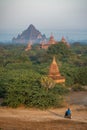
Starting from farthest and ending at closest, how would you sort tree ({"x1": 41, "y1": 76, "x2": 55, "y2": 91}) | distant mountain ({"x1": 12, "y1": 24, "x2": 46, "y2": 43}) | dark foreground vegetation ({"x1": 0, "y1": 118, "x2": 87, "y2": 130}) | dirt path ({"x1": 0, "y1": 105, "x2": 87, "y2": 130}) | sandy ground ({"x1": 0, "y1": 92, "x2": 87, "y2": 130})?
distant mountain ({"x1": 12, "y1": 24, "x2": 46, "y2": 43})
tree ({"x1": 41, "y1": 76, "x2": 55, "y2": 91})
dirt path ({"x1": 0, "y1": 105, "x2": 87, "y2": 130})
sandy ground ({"x1": 0, "y1": 92, "x2": 87, "y2": 130})
dark foreground vegetation ({"x1": 0, "y1": 118, "x2": 87, "y2": 130})

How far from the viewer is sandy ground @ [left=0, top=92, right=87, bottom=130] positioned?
16.7 metres

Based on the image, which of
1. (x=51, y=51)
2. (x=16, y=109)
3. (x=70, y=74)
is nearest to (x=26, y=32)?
(x=51, y=51)

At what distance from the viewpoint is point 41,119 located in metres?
18.1

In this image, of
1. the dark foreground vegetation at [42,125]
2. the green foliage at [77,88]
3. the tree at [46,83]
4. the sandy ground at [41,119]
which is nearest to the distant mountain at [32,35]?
the green foliage at [77,88]

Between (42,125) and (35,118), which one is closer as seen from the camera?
(42,125)

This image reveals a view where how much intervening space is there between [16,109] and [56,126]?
435 centimetres

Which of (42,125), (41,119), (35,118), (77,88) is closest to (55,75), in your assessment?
(77,88)

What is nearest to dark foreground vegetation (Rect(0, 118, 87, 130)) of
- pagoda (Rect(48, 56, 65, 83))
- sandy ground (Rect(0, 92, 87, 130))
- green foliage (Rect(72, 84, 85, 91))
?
sandy ground (Rect(0, 92, 87, 130))

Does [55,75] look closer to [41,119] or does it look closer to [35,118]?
[35,118]

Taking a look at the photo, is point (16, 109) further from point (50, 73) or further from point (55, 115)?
point (50, 73)

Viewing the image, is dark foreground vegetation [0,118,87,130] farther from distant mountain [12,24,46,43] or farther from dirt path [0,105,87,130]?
distant mountain [12,24,46,43]

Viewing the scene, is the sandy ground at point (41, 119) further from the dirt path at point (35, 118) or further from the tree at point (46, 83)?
the tree at point (46, 83)

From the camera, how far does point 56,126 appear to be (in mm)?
16828

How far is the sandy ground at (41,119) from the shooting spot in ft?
54.7
